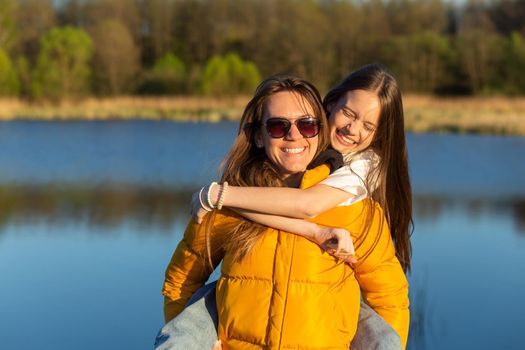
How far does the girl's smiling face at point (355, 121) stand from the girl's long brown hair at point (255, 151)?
0.18 meters

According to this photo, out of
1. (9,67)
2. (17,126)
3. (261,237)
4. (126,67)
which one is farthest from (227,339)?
(126,67)

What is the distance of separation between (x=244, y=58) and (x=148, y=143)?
78.6ft

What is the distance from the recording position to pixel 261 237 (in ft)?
7.37

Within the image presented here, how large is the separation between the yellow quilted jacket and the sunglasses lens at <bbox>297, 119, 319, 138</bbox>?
0.35ft

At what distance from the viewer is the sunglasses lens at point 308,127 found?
7.56ft

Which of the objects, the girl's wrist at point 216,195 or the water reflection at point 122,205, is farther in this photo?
the water reflection at point 122,205

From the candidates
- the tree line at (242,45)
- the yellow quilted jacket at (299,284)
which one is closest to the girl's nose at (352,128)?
the yellow quilted jacket at (299,284)

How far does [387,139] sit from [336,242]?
59cm

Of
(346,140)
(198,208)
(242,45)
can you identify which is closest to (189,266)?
(198,208)

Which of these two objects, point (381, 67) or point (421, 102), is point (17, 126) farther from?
point (381, 67)

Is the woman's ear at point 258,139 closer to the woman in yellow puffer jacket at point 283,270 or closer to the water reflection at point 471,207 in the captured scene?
the woman in yellow puffer jacket at point 283,270

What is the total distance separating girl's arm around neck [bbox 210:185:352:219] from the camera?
88.5 inches

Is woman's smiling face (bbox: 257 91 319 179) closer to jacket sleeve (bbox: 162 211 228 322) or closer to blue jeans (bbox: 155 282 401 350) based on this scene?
jacket sleeve (bbox: 162 211 228 322)

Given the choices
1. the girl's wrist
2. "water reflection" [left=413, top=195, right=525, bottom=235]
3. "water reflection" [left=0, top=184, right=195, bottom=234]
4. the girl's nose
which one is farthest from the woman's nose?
"water reflection" [left=413, top=195, right=525, bottom=235]
